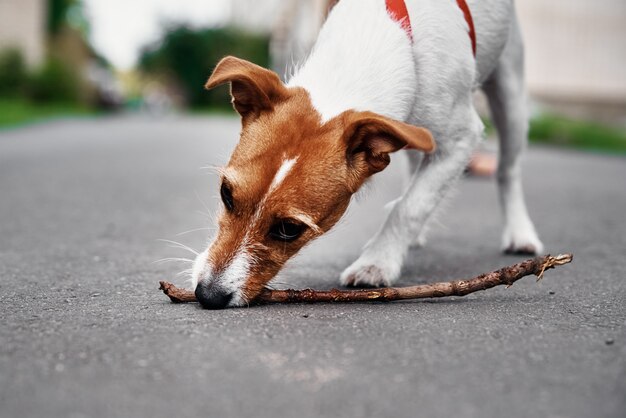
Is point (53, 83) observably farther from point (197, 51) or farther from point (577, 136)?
point (197, 51)

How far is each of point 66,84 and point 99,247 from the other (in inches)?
1082

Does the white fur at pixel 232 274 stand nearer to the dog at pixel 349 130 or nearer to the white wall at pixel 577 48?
the dog at pixel 349 130

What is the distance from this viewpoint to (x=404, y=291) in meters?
3.25

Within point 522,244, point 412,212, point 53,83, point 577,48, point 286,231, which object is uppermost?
point 286,231

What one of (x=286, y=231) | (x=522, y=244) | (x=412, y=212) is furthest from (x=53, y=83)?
(x=286, y=231)

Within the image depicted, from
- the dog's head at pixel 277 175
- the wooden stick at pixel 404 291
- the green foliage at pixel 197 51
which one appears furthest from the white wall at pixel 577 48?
the green foliage at pixel 197 51

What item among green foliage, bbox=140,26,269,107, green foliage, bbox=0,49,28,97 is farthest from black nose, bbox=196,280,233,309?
green foliage, bbox=140,26,269,107

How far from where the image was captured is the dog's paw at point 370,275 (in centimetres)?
363

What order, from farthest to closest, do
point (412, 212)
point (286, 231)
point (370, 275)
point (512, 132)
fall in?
1. point (512, 132)
2. point (412, 212)
3. point (370, 275)
4. point (286, 231)

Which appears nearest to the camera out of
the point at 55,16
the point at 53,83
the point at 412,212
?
the point at 412,212

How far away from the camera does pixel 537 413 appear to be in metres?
2.01

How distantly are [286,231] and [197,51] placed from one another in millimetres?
56446

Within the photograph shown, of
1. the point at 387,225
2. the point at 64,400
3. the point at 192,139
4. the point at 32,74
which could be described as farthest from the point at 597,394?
the point at 32,74

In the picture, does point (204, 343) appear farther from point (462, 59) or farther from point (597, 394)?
point (462, 59)
